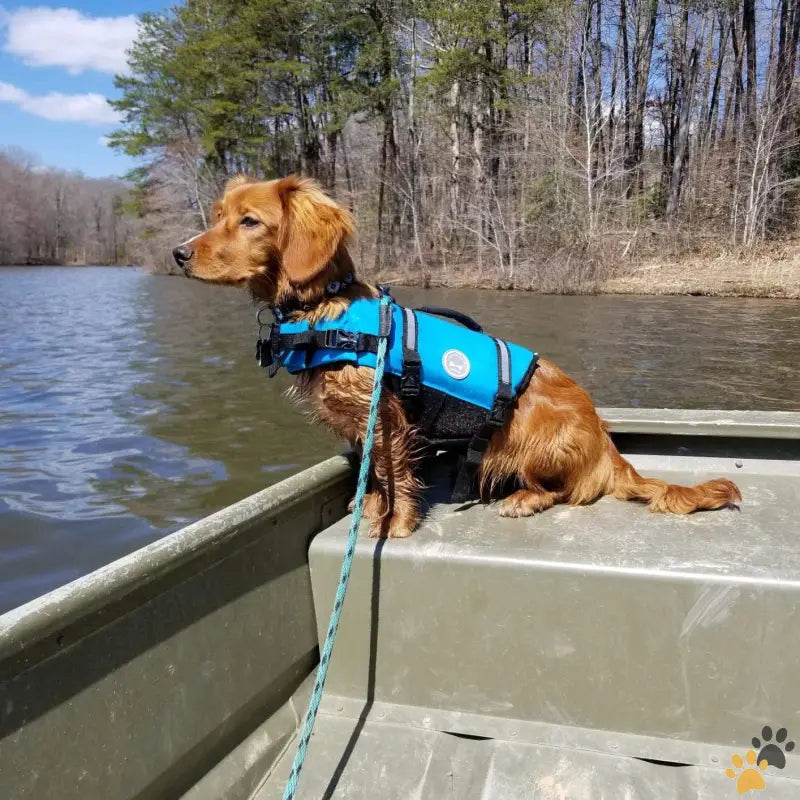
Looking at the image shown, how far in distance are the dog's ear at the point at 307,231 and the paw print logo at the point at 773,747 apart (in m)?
2.38

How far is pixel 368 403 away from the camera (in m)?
3.04

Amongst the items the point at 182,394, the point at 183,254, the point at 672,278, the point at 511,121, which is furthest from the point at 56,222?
the point at 183,254

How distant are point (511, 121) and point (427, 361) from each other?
3457cm

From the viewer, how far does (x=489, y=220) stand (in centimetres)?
3244

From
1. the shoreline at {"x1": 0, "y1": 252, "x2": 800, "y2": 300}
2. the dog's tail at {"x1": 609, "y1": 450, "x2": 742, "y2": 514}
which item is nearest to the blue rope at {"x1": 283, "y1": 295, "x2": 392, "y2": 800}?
the dog's tail at {"x1": 609, "y1": 450, "x2": 742, "y2": 514}

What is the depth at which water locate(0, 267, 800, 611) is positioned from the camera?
6105 millimetres

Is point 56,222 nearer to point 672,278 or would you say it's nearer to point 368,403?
point 672,278

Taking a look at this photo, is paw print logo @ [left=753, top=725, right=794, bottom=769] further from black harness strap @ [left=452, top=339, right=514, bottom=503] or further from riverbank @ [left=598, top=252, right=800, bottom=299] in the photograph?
riverbank @ [left=598, top=252, right=800, bottom=299]

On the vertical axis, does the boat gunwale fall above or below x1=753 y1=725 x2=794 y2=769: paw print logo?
above

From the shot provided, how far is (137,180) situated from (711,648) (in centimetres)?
5649

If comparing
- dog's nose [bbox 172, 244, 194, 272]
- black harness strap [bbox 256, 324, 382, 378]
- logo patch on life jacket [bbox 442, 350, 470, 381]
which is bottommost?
logo patch on life jacket [bbox 442, 350, 470, 381]

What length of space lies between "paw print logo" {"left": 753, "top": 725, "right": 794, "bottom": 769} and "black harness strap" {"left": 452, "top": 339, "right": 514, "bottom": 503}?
1.49 meters

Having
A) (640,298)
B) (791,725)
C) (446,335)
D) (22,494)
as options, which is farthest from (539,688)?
(640,298)

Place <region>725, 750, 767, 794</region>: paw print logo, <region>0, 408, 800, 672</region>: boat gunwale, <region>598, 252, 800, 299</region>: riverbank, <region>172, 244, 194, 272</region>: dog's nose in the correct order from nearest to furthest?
<region>0, 408, 800, 672</region>: boat gunwale < <region>725, 750, 767, 794</region>: paw print logo < <region>172, 244, 194, 272</region>: dog's nose < <region>598, 252, 800, 299</region>: riverbank
